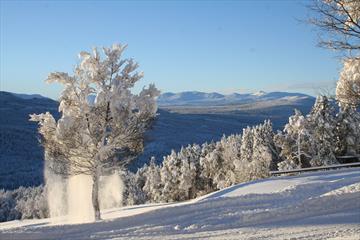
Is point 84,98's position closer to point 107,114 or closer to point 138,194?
point 107,114

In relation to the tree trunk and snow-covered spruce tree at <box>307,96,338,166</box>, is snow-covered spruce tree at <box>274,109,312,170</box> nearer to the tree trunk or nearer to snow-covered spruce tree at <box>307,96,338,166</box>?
snow-covered spruce tree at <box>307,96,338,166</box>

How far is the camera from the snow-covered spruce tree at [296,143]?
41.9 m

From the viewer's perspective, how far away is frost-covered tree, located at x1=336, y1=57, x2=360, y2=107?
52.4 ft

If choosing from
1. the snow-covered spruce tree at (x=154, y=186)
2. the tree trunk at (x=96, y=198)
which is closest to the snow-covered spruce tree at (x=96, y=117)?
the tree trunk at (x=96, y=198)

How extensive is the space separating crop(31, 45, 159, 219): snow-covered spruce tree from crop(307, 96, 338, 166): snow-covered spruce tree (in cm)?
2349

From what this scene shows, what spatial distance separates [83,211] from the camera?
1234 inches

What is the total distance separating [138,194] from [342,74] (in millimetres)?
68133

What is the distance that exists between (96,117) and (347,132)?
2896cm

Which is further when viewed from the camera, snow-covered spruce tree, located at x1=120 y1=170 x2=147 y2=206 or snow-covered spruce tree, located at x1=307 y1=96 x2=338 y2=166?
snow-covered spruce tree, located at x1=120 y1=170 x2=147 y2=206

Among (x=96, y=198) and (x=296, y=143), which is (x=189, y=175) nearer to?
(x=296, y=143)

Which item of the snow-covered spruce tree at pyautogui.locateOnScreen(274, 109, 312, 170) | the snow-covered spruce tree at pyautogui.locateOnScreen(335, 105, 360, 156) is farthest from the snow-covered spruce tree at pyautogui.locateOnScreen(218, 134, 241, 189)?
the snow-covered spruce tree at pyautogui.locateOnScreen(335, 105, 360, 156)

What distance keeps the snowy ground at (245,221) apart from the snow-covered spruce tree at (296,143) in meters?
24.5

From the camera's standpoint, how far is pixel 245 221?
13.5m

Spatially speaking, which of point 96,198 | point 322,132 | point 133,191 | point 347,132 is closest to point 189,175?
point 322,132
